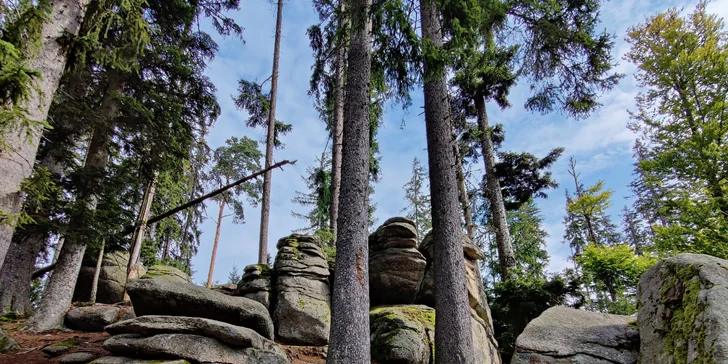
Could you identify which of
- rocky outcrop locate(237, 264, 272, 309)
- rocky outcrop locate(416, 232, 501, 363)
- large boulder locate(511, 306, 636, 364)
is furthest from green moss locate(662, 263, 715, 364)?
rocky outcrop locate(237, 264, 272, 309)

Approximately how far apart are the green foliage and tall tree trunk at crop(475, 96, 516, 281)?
14.9ft

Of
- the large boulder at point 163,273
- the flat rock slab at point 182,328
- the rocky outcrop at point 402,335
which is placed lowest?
the rocky outcrop at point 402,335

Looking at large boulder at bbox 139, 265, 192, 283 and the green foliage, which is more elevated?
the green foliage

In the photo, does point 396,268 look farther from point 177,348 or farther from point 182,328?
point 177,348

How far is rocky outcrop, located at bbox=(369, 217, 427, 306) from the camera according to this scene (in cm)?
1031

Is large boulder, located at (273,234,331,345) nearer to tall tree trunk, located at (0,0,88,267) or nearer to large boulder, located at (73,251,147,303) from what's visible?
large boulder, located at (73,251,147,303)

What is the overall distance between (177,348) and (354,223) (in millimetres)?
3452

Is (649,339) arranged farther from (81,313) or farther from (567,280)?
(81,313)

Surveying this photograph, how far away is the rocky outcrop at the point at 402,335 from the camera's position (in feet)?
25.1

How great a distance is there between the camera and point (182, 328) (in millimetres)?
5730

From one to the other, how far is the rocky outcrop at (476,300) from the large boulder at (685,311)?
12.6 feet

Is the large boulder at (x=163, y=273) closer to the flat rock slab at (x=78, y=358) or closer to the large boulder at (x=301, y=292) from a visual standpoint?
the large boulder at (x=301, y=292)

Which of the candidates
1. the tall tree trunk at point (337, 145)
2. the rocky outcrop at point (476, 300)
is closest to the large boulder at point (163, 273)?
the tall tree trunk at point (337, 145)

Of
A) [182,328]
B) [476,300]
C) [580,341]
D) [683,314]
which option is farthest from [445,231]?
[182,328]
